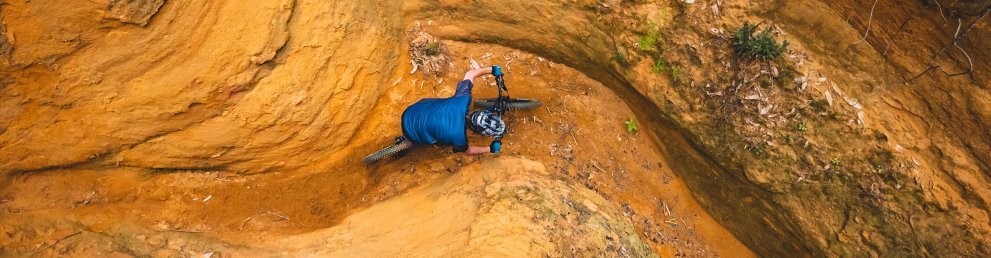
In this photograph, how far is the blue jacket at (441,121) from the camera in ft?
13.7

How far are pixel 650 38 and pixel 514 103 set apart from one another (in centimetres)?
166

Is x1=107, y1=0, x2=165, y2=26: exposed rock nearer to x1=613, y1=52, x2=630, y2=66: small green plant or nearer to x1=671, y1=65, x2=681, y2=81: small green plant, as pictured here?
x1=613, y1=52, x2=630, y2=66: small green plant

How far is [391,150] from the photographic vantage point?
5.09 m

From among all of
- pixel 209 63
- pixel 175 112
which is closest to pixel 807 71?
pixel 209 63

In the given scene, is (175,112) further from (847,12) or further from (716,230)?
(847,12)

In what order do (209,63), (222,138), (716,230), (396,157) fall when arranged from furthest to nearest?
(716,230)
(396,157)
(222,138)
(209,63)

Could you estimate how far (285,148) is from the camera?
197 inches

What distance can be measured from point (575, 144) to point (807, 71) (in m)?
2.45

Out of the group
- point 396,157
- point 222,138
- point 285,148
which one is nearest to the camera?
point 222,138

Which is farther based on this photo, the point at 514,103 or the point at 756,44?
the point at 514,103

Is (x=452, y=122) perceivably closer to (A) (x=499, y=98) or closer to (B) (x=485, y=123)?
(B) (x=485, y=123)

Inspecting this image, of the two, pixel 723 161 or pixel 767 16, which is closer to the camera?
pixel 767 16

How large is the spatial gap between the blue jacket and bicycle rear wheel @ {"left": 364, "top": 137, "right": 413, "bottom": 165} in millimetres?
409

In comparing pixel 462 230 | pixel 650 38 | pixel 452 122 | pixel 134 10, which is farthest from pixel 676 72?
pixel 134 10
